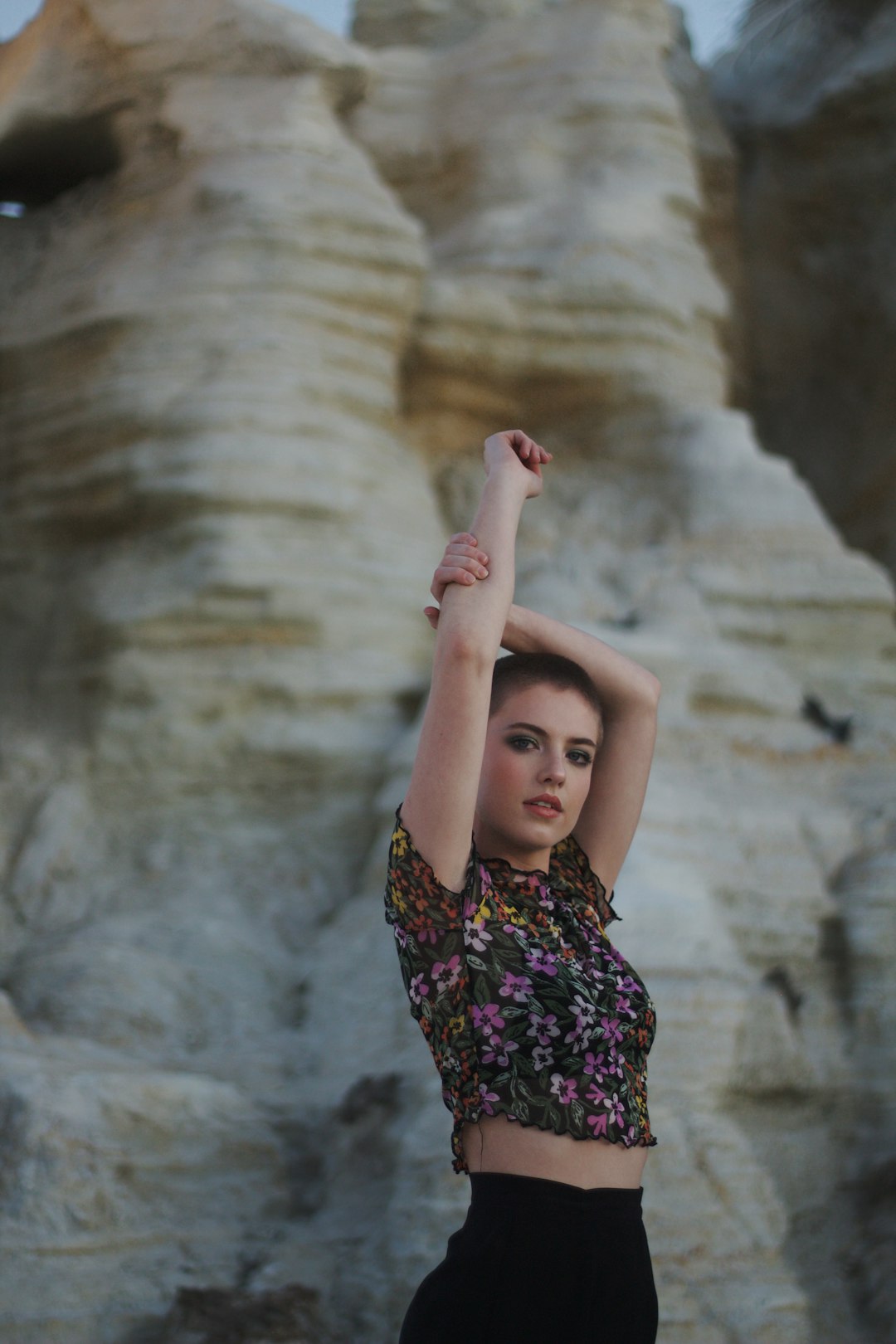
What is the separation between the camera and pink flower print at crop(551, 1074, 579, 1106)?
5.54ft

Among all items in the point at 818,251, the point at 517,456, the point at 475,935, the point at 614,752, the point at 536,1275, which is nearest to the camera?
the point at 536,1275

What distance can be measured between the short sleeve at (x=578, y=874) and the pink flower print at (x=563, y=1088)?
316mm

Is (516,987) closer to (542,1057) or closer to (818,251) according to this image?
(542,1057)

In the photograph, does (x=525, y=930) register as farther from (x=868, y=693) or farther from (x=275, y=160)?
(x=275, y=160)

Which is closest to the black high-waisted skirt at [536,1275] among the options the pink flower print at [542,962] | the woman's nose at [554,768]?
the pink flower print at [542,962]

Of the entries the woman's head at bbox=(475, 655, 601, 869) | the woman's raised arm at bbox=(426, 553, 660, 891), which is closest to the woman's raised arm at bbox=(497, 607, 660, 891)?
the woman's raised arm at bbox=(426, 553, 660, 891)

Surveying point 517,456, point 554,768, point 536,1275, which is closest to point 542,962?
point 554,768

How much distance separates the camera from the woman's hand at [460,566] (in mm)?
1778

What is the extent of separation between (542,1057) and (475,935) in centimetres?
17

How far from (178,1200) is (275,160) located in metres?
3.54

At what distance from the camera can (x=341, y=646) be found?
454 cm

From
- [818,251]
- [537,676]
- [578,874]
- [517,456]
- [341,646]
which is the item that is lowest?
[578,874]

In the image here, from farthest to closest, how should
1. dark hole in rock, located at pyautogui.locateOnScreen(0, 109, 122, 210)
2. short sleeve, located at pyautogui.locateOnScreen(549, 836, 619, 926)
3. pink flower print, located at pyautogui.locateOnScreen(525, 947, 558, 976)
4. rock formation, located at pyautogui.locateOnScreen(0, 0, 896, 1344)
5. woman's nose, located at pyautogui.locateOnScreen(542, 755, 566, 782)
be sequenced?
dark hole in rock, located at pyautogui.locateOnScreen(0, 109, 122, 210) < rock formation, located at pyautogui.locateOnScreen(0, 0, 896, 1344) < short sleeve, located at pyautogui.locateOnScreen(549, 836, 619, 926) < woman's nose, located at pyautogui.locateOnScreen(542, 755, 566, 782) < pink flower print, located at pyautogui.locateOnScreen(525, 947, 558, 976)

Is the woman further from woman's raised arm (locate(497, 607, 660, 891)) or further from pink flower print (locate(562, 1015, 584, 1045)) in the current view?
woman's raised arm (locate(497, 607, 660, 891))
